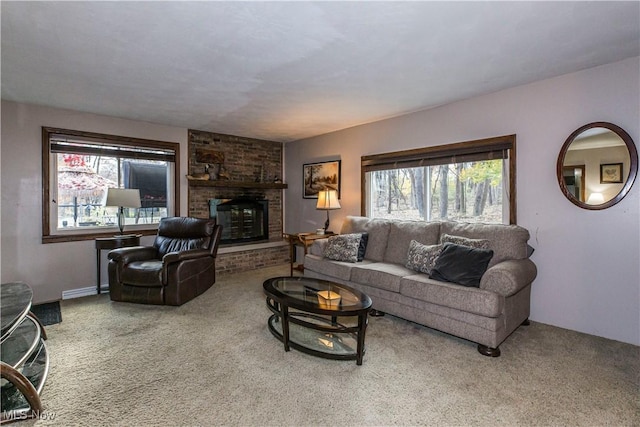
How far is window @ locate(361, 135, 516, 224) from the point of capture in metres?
3.51

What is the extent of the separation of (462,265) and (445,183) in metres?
1.47

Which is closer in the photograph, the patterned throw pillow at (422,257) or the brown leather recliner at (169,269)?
the patterned throw pillow at (422,257)

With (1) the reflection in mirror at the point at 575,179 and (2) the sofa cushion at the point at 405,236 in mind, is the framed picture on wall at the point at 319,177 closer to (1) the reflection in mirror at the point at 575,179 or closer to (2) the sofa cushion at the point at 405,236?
(2) the sofa cushion at the point at 405,236

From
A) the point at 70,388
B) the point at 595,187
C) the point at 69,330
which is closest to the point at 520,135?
the point at 595,187

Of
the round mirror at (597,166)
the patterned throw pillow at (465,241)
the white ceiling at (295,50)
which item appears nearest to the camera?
the white ceiling at (295,50)

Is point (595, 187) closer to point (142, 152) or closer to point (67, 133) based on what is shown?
point (142, 152)

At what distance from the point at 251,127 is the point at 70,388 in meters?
3.98

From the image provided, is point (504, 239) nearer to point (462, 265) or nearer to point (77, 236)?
point (462, 265)

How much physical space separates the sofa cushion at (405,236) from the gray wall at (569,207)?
891mm

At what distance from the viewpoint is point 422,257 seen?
3.34 metres

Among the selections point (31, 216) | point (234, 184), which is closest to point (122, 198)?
point (31, 216)

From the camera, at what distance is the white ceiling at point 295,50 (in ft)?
6.63

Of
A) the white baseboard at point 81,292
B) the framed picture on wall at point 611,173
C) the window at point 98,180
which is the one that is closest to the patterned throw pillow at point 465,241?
the framed picture on wall at point 611,173

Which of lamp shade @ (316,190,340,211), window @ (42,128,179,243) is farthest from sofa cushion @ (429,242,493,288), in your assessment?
window @ (42,128,179,243)
